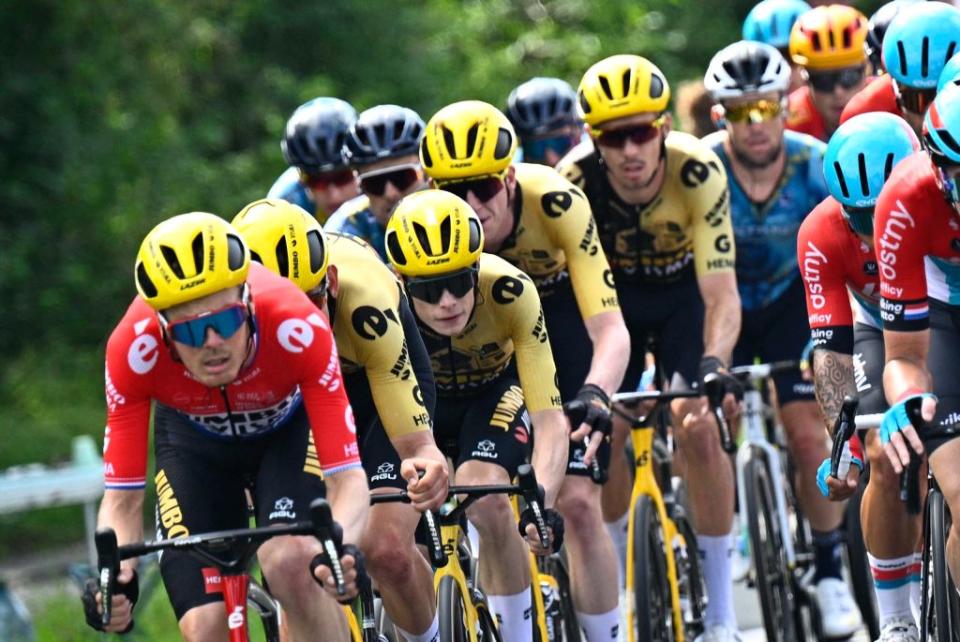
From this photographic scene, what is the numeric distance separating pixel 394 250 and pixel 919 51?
230 cm

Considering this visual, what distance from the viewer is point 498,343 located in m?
8.09

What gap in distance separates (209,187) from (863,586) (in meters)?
12.2

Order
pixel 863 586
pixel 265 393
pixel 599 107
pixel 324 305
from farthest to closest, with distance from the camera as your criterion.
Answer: pixel 863 586
pixel 599 107
pixel 324 305
pixel 265 393

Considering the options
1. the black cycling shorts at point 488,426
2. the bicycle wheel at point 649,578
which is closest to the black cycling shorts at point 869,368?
the black cycling shorts at point 488,426

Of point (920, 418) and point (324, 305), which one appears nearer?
point (920, 418)

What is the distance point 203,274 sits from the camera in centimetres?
614

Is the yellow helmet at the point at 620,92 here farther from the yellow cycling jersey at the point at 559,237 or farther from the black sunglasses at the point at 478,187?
the black sunglasses at the point at 478,187

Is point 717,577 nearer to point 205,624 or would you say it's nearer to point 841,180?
point 841,180

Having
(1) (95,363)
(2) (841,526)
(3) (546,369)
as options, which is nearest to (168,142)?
(1) (95,363)

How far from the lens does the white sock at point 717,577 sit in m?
9.34

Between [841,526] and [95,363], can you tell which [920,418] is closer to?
[841,526]

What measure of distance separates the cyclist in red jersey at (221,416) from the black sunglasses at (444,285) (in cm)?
83

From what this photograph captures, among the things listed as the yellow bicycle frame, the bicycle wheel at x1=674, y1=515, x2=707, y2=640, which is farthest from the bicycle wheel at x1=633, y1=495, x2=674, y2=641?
the bicycle wheel at x1=674, y1=515, x2=707, y2=640

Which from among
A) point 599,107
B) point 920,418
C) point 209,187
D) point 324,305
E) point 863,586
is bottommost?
point 863,586
